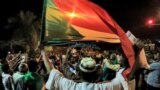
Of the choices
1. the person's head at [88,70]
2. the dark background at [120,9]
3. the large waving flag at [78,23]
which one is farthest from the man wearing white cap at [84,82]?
the dark background at [120,9]

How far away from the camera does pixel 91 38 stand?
24.0 feet

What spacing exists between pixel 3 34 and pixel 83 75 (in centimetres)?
3846

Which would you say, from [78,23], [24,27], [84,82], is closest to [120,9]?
[24,27]

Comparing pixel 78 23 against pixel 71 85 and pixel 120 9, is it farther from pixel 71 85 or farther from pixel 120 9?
pixel 120 9

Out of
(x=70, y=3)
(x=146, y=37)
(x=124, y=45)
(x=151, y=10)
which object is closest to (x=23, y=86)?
(x=70, y=3)

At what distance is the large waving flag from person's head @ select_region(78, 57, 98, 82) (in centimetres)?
65

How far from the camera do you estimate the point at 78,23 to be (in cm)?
742

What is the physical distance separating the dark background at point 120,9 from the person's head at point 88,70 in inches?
1229

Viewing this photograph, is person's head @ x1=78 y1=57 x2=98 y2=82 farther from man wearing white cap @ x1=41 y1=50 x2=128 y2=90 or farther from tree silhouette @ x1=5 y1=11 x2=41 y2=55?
tree silhouette @ x1=5 y1=11 x2=41 y2=55

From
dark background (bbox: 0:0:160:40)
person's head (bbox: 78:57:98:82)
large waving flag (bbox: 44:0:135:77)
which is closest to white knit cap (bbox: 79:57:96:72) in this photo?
person's head (bbox: 78:57:98:82)

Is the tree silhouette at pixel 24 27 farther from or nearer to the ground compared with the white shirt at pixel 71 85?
farther from the ground

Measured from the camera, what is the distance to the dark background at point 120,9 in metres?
40.6

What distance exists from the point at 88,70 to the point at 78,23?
4.64 feet

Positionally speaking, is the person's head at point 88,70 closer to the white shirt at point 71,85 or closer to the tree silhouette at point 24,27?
the white shirt at point 71,85
